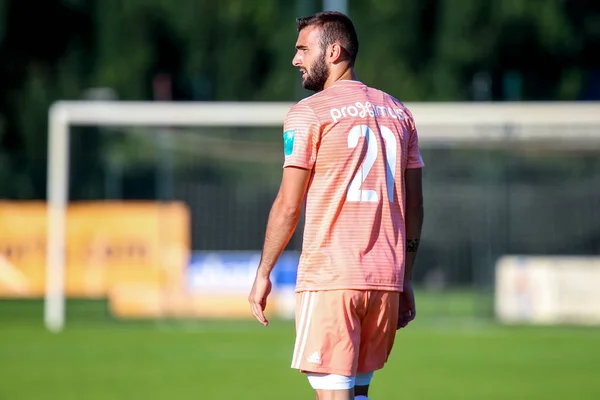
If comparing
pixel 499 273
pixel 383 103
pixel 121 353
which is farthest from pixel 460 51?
pixel 383 103

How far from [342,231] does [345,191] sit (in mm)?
157

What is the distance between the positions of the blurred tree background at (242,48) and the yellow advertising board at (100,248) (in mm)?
12545

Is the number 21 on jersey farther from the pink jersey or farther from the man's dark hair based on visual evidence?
the man's dark hair

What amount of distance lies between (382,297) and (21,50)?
34460mm

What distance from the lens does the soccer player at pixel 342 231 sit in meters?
4.84

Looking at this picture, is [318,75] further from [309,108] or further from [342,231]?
[342,231]

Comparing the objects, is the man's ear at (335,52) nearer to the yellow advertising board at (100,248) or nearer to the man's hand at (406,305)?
the man's hand at (406,305)

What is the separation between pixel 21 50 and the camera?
124ft

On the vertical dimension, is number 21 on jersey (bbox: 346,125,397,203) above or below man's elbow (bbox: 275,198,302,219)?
above

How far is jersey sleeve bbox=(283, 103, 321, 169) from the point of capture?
15.9 feet

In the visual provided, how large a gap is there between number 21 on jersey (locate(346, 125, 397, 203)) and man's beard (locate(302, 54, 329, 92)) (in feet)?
1.09

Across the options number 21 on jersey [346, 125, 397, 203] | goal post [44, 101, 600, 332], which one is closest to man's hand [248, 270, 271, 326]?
number 21 on jersey [346, 125, 397, 203]

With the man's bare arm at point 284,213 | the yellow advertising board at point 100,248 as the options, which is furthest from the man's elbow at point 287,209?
the yellow advertising board at point 100,248

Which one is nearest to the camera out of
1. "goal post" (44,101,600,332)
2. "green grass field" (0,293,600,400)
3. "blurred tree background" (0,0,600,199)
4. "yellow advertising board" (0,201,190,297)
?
"green grass field" (0,293,600,400)
